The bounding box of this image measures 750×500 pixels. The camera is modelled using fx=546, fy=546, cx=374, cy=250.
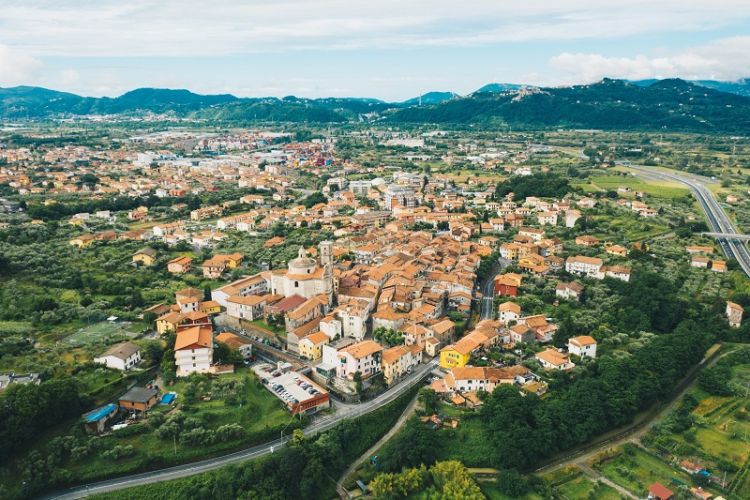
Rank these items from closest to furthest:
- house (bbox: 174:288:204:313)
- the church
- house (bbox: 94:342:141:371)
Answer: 1. house (bbox: 94:342:141:371)
2. house (bbox: 174:288:204:313)
3. the church

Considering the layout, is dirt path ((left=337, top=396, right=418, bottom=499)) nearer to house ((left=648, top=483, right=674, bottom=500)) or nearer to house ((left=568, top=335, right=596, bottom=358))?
house ((left=568, top=335, right=596, bottom=358))

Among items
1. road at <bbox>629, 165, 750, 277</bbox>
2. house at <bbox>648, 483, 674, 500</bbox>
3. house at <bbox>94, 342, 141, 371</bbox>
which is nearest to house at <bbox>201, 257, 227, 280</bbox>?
house at <bbox>94, 342, 141, 371</bbox>

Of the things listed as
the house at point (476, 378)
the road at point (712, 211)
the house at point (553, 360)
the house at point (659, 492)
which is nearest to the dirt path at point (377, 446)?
the house at point (476, 378)

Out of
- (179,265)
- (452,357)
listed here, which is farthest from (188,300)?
(452,357)

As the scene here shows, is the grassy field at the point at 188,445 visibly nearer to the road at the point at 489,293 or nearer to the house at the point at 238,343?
the house at the point at 238,343

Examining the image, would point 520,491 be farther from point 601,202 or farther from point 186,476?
point 601,202

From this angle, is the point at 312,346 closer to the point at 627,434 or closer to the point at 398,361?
the point at 398,361

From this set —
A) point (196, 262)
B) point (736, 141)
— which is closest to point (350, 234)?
point (196, 262)
